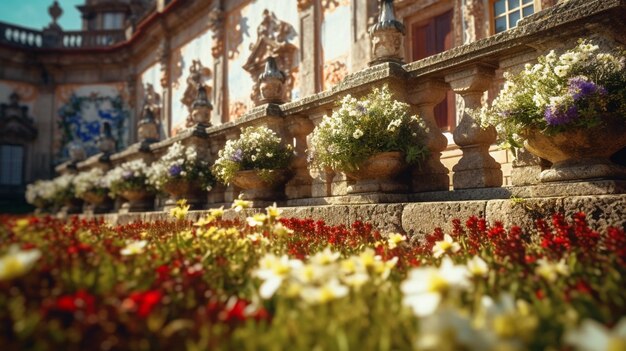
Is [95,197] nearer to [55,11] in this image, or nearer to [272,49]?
[272,49]

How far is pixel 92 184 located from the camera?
10750 mm

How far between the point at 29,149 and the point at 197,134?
18.1 metres

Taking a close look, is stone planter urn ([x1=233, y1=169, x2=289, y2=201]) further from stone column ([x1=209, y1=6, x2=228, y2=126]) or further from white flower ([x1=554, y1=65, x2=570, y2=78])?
stone column ([x1=209, y1=6, x2=228, y2=126])

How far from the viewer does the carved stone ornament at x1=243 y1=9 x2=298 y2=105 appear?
39.1 feet

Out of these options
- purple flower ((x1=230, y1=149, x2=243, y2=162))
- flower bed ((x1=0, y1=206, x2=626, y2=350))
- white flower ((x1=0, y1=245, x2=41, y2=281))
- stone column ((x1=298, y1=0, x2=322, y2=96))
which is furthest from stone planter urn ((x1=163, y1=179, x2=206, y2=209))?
white flower ((x1=0, y1=245, x2=41, y2=281))

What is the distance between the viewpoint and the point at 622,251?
2.04 metres

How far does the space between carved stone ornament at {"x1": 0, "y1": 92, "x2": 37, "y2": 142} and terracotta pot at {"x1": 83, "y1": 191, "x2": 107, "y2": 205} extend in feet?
42.5

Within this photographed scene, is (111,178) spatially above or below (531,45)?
below

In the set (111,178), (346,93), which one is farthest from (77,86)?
(346,93)

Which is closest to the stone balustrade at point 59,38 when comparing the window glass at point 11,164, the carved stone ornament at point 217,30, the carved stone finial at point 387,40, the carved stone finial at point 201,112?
the window glass at point 11,164

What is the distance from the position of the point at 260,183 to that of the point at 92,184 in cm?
668

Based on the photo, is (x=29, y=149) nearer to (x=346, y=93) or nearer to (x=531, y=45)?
(x=346, y=93)

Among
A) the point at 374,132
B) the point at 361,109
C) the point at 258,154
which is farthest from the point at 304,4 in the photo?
the point at 374,132

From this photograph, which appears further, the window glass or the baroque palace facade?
the window glass
